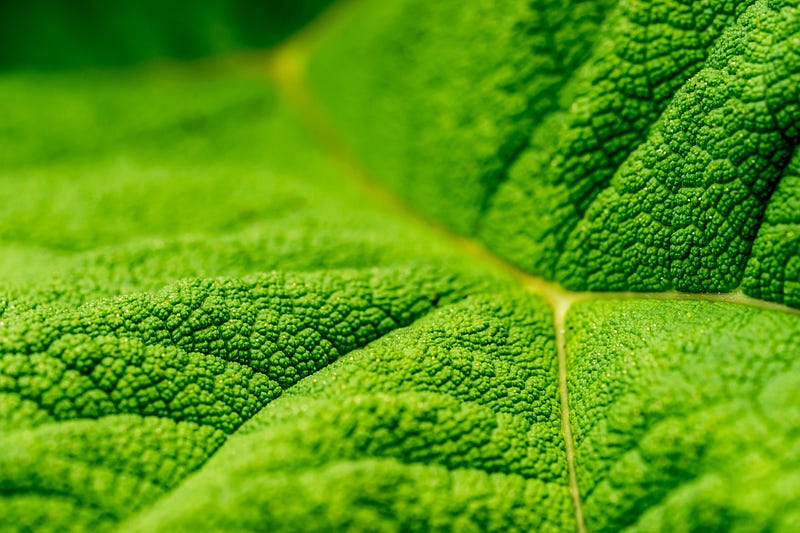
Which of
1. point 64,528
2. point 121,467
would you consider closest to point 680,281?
point 121,467

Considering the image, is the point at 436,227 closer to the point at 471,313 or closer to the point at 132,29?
the point at 471,313

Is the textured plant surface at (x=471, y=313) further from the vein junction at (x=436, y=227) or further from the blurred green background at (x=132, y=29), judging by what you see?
the blurred green background at (x=132, y=29)

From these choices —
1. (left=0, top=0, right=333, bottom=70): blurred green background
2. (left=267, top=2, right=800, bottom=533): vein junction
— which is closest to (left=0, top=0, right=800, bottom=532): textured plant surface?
(left=267, top=2, right=800, bottom=533): vein junction

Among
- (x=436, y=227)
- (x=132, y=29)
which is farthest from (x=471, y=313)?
(x=132, y=29)

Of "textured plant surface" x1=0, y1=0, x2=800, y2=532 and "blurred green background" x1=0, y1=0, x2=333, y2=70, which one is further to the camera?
"blurred green background" x1=0, y1=0, x2=333, y2=70

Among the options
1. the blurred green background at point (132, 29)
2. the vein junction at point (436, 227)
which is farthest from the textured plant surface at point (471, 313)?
the blurred green background at point (132, 29)

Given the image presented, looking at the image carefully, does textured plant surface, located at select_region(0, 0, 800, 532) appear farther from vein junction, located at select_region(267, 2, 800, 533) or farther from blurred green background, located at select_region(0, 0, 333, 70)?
blurred green background, located at select_region(0, 0, 333, 70)
